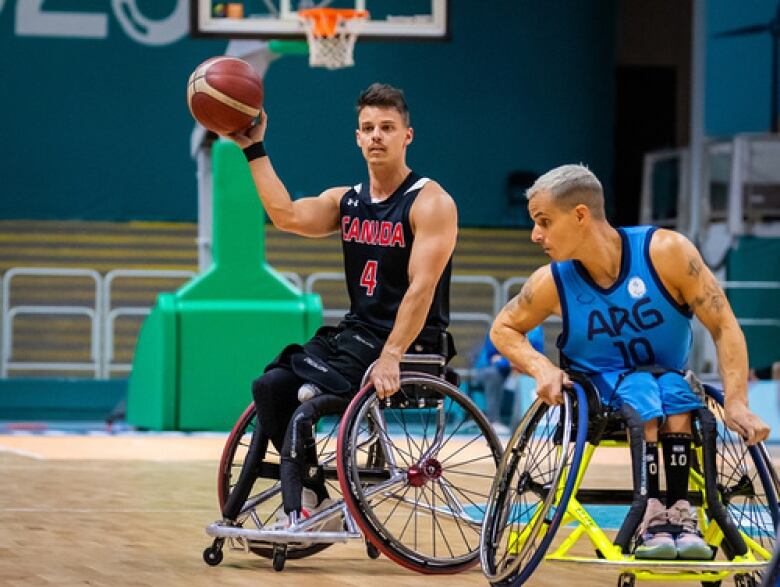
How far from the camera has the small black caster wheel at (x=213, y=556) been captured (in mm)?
5230

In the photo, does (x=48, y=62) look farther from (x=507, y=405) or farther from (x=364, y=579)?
(x=364, y=579)

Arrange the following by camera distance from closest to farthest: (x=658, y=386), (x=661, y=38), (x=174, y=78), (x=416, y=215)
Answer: (x=658, y=386)
(x=416, y=215)
(x=174, y=78)
(x=661, y=38)

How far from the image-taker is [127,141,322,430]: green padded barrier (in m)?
11.9

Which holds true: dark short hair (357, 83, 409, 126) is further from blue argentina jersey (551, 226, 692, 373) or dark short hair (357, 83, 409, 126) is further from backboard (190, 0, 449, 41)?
backboard (190, 0, 449, 41)

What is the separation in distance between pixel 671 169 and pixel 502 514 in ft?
44.9

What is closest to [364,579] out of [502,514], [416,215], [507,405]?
[502,514]

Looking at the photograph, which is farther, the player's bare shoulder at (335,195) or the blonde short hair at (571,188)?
the player's bare shoulder at (335,195)

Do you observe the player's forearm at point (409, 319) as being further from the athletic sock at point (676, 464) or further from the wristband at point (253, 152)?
the athletic sock at point (676, 464)

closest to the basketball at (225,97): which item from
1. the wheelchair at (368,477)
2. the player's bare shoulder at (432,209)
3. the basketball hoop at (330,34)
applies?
the player's bare shoulder at (432,209)

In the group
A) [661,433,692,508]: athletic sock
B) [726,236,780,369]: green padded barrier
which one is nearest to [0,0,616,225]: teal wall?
[726,236,780,369]: green padded barrier

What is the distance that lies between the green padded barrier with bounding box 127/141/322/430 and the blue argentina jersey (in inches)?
297

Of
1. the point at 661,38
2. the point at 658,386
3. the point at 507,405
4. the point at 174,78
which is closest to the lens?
the point at 658,386

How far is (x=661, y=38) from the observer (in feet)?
62.6

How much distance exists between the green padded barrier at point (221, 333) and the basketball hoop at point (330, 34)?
1.17 meters
